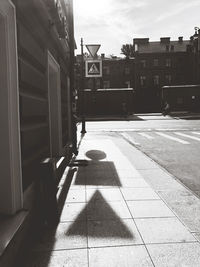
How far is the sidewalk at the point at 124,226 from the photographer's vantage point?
3.44 metres

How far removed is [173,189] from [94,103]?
125 feet

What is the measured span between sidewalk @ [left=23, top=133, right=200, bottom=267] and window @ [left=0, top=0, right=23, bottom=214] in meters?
0.67

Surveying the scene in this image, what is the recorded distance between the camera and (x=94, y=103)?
4388 centimetres

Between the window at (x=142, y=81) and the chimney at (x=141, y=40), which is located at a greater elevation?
the chimney at (x=141, y=40)

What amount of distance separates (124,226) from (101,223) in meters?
0.34

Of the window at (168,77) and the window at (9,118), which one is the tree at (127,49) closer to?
the window at (168,77)

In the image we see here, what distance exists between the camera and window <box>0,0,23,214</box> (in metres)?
3.60

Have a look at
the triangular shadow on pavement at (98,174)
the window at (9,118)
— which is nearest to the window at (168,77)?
the triangular shadow on pavement at (98,174)

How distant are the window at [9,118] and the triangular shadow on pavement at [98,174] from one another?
3.19 metres

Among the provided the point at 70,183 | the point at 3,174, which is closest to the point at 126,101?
the point at 70,183

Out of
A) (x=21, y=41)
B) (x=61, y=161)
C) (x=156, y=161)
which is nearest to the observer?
(x=21, y=41)

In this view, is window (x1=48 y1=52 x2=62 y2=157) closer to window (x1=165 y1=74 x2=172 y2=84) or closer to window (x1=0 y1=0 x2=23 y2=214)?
window (x1=0 y1=0 x2=23 y2=214)

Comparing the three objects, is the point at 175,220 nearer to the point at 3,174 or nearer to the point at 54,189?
the point at 54,189

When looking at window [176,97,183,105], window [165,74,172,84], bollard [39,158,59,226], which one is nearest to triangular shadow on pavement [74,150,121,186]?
bollard [39,158,59,226]
